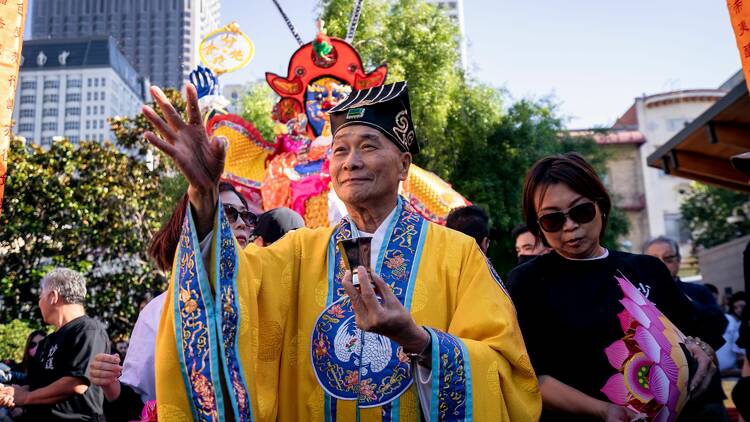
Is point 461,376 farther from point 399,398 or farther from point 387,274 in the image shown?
point 387,274

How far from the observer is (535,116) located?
56.3 ft

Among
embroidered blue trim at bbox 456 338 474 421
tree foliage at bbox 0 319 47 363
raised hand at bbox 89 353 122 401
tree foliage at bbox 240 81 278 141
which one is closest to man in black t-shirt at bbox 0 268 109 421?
raised hand at bbox 89 353 122 401

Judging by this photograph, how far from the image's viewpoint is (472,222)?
407 cm

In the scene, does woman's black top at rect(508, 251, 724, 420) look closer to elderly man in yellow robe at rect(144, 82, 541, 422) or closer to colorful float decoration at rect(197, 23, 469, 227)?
elderly man in yellow robe at rect(144, 82, 541, 422)

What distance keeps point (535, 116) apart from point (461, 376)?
52.4 ft

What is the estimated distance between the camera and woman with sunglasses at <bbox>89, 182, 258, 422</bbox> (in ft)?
8.46

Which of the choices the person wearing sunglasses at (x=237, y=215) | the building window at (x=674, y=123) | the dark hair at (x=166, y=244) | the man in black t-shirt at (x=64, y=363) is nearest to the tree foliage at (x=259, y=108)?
the man in black t-shirt at (x=64, y=363)

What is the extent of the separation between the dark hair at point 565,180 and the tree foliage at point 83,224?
11548 millimetres

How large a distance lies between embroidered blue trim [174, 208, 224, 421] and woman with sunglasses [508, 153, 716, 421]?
1182mm

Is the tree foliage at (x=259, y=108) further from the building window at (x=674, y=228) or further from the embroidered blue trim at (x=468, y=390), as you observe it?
the building window at (x=674, y=228)

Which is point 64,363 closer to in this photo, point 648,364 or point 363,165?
point 363,165

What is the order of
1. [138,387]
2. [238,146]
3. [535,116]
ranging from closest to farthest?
1. [138,387]
2. [238,146]
3. [535,116]

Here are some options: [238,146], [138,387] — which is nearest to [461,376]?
[138,387]

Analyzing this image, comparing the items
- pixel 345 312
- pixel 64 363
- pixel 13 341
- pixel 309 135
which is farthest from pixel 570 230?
pixel 13 341
